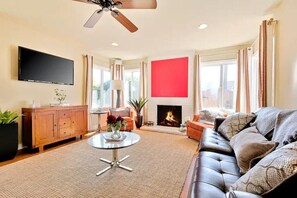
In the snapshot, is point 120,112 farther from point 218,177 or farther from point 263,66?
point 218,177

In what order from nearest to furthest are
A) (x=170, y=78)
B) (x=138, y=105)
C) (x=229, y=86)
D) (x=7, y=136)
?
(x=7, y=136)
(x=229, y=86)
(x=170, y=78)
(x=138, y=105)

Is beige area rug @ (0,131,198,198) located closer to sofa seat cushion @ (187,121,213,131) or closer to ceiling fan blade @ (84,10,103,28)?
sofa seat cushion @ (187,121,213,131)

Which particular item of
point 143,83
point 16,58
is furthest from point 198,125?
point 16,58

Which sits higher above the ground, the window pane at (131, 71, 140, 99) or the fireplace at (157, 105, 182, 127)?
the window pane at (131, 71, 140, 99)

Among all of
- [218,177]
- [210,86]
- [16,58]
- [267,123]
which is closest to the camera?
[218,177]

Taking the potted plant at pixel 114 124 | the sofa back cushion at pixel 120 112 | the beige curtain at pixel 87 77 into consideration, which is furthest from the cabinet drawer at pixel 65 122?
the potted plant at pixel 114 124

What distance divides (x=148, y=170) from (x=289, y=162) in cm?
186

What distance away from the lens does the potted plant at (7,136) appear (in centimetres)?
262

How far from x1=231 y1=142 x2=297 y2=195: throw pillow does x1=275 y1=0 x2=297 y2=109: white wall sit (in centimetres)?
164

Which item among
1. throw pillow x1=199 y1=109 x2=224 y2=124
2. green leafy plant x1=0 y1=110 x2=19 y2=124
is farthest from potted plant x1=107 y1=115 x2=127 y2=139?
throw pillow x1=199 y1=109 x2=224 y2=124

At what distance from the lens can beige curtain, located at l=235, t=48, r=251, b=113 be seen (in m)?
4.01

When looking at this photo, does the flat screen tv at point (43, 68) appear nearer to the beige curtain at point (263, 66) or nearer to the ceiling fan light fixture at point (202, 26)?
the ceiling fan light fixture at point (202, 26)

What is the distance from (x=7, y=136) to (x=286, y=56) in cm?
463

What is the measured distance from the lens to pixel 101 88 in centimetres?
566
